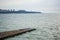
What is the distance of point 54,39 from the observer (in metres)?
10.9

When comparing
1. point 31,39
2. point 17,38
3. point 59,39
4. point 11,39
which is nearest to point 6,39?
point 11,39

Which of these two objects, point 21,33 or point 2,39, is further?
point 21,33

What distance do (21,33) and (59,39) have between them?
3.17 m

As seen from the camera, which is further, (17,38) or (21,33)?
(21,33)

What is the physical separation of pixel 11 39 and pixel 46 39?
279 cm

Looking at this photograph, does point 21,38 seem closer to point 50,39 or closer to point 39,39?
point 39,39

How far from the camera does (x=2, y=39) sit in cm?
895

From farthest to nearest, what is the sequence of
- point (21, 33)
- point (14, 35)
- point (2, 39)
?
point (21, 33) → point (14, 35) → point (2, 39)

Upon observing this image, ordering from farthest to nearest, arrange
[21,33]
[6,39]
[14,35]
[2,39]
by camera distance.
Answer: [21,33], [14,35], [6,39], [2,39]

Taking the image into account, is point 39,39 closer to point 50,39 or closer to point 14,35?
point 50,39

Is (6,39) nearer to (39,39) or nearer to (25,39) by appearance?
(25,39)

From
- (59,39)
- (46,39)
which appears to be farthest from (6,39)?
(59,39)

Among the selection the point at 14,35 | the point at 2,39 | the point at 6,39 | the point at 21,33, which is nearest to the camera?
the point at 2,39

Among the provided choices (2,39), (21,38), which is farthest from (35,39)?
(2,39)
